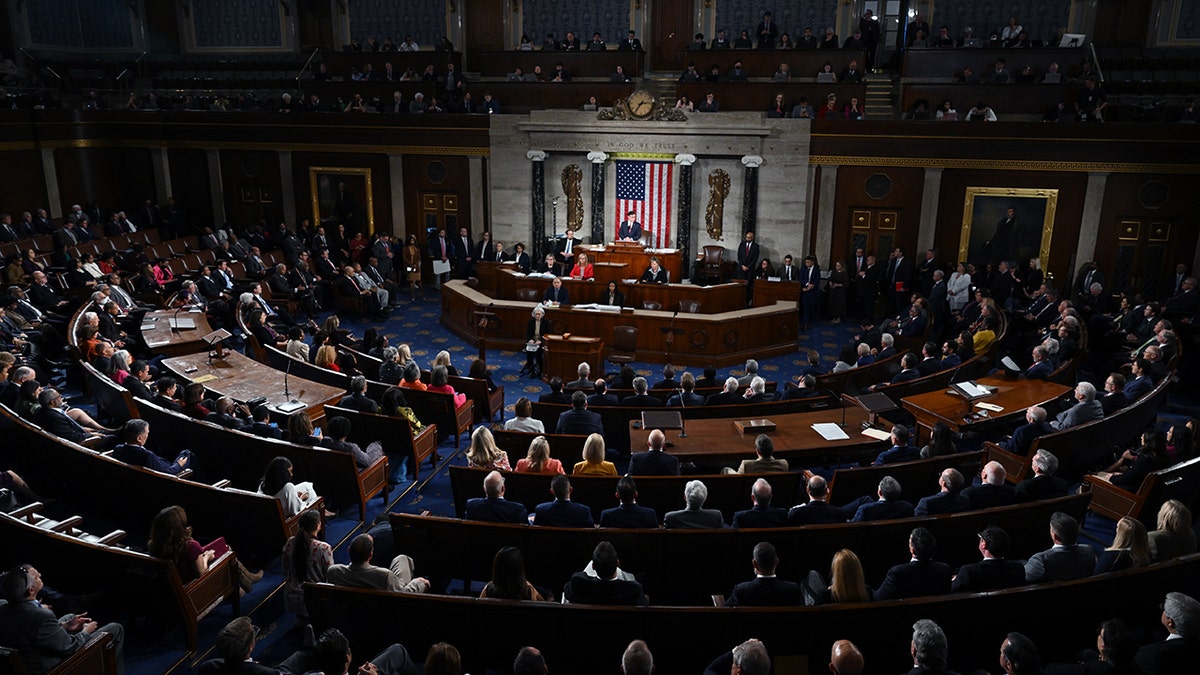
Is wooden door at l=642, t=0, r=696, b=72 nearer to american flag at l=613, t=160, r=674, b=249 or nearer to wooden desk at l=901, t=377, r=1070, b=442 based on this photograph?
american flag at l=613, t=160, r=674, b=249

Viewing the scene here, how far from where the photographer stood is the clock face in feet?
58.6

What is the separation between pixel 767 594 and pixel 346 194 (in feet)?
58.7

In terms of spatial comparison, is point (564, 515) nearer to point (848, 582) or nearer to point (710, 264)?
point (848, 582)

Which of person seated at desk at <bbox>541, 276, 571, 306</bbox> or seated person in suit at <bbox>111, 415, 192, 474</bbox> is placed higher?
seated person in suit at <bbox>111, 415, 192, 474</bbox>

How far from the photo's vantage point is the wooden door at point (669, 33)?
21.6 meters

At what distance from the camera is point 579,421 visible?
883 centimetres

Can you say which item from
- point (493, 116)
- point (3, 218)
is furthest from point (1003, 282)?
point (3, 218)

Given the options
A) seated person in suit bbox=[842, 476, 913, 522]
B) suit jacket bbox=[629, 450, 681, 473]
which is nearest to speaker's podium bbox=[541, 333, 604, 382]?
suit jacket bbox=[629, 450, 681, 473]

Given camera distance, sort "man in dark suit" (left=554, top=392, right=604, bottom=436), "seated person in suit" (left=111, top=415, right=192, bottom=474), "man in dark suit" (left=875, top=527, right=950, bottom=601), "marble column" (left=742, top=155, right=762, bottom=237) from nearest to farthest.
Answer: "man in dark suit" (left=875, top=527, right=950, bottom=601), "seated person in suit" (left=111, top=415, right=192, bottom=474), "man in dark suit" (left=554, top=392, right=604, bottom=436), "marble column" (left=742, top=155, right=762, bottom=237)

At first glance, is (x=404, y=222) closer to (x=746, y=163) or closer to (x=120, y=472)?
(x=746, y=163)

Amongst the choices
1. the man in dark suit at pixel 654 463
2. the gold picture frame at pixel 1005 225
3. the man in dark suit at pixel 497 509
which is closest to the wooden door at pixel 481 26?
the gold picture frame at pixel 1005 225

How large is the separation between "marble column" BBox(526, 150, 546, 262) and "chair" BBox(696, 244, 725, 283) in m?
3.85

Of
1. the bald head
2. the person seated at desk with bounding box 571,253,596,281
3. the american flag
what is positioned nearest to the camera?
the bald head

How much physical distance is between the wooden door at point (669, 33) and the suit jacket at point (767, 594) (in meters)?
18.7
